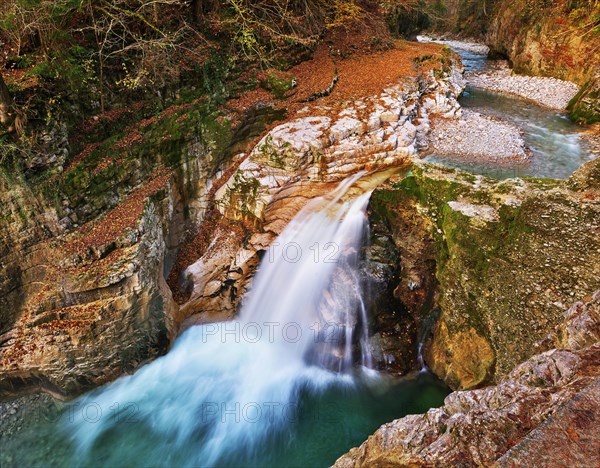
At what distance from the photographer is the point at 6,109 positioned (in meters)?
6.54

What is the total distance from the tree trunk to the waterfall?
541 centimetres

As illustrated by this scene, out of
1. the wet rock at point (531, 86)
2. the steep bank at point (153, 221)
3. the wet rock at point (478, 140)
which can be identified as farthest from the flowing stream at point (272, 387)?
the wet rock at point (531, 86)

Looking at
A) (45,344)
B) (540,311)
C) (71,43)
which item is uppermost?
(71,43)

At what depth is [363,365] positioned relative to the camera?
24.5ft

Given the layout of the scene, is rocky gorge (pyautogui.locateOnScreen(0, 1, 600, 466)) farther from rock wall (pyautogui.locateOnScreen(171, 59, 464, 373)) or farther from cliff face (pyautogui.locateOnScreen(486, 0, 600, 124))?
cliff face (pyautogui.locateOnScreen(486, 0, 600, 124))

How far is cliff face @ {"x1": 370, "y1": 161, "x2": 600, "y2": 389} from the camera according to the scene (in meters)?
5.23

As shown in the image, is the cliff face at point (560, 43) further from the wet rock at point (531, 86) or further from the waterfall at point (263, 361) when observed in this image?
the waterfall at point (263, 361)

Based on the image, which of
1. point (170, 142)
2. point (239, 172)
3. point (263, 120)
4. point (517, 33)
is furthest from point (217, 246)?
point (517, 33)

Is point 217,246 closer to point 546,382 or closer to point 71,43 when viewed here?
point 71,43

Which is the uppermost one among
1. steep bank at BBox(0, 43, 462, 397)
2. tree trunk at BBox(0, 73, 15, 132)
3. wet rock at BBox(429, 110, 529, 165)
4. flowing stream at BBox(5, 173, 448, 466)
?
tree trunk at BBox(0, 73, 15, 132)

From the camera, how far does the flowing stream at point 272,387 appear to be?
21.4ft

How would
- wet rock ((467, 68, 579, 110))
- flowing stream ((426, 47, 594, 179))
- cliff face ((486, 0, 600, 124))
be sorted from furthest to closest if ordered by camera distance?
wet rock ((467, 68, 579, 110)), cliff face ((486, 0, 600, 124)), flowing stream ((426, 47, 594, 179))

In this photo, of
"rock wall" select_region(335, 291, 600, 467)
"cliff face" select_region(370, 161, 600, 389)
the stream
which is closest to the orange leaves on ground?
the stream

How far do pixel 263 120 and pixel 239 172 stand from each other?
1889mm
